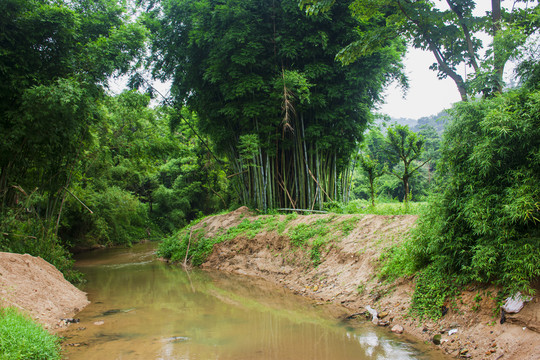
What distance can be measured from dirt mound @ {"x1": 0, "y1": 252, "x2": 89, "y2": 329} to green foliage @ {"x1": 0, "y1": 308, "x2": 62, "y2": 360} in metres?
0.63

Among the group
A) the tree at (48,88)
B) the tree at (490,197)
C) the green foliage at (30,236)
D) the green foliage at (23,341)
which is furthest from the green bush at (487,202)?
the green foliage at (30,236)

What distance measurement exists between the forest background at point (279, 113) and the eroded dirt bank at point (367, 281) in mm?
266

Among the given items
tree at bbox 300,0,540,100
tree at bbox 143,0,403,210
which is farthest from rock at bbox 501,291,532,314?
tree at bbox 143,0,403,210

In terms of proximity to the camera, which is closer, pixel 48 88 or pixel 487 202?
pixel 487 202

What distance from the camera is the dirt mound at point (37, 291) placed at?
4.51 meters

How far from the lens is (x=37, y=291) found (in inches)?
201

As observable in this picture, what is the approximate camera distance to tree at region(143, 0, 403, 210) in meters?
9.48

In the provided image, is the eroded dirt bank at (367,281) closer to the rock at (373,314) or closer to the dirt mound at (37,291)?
the rock at (373,314)

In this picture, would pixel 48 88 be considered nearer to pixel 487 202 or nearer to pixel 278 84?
A: pixel 278 84

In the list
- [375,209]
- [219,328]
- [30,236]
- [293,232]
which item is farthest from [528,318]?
[30,236]

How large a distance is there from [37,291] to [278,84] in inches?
260

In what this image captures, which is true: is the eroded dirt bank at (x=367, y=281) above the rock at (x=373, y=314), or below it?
above

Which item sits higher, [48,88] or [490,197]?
[48,88]

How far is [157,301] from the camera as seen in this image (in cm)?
624
